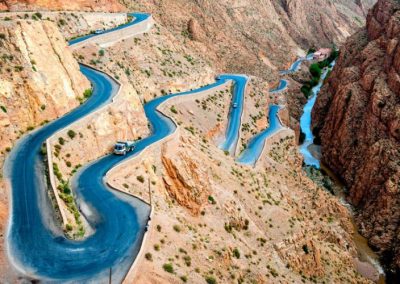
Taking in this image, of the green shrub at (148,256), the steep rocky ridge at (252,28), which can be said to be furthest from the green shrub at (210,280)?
the steep rocky ridge at (252,28)

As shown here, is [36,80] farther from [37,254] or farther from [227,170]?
[227,170]

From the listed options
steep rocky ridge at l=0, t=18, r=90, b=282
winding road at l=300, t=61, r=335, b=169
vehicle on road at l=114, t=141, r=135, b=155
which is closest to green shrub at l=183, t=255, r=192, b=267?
steep rocky ridge at l=0, t=18, r=90, b=282

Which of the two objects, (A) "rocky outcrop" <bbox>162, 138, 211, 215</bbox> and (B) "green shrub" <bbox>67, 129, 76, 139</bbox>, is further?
(A) "rocky outcrop" <bbox>162, 138, 211, 215</bbox>

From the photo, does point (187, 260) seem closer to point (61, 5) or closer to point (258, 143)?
point (258, 143)

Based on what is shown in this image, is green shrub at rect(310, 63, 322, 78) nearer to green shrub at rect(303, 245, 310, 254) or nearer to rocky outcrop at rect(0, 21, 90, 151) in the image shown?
green shrub at rect(303, 245, 310, 254)

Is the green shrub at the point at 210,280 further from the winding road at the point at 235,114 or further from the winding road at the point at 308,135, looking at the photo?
the winding road at the point at 308,135
